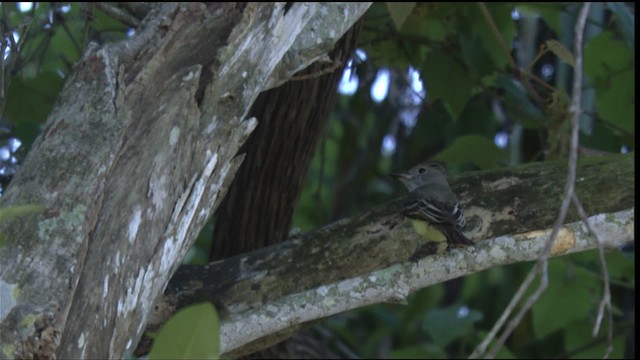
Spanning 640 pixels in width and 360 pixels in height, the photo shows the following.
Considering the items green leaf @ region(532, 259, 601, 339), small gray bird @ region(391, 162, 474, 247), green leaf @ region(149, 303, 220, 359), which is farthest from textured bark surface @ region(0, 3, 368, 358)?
green leaf @ region(532, 259, 601, 339)

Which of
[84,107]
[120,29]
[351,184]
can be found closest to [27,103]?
[120,29]

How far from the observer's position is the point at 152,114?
287 cm

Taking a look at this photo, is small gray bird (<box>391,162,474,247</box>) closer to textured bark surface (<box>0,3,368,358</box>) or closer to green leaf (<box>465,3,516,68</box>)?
textured bark surface (<box>0,3,368,358</box>)

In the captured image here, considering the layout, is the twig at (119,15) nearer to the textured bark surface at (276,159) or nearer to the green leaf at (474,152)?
the textured bark surface at (276,159)

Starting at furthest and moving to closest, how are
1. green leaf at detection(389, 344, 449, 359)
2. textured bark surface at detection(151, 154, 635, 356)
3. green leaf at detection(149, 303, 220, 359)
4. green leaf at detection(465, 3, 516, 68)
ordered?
green leaf at detection(389, 344, 449, 359)
green leaf at detection(465, 3, 516, 68)
textured bark surface at detection(151, 154, 635, 356)
green leaf at detection(149, 303, 220, 359)

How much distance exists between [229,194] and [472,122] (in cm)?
132

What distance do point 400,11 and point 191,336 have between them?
2262mm

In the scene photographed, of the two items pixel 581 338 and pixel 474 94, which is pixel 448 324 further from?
pixel 474 94

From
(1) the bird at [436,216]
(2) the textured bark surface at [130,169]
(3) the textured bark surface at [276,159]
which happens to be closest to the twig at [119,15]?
(2) the textured bark surface at [130,169]

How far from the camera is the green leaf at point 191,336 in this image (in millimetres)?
1848

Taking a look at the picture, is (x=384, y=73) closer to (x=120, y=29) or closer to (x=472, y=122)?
(x=472, y=122)

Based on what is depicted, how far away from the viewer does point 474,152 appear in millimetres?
4164

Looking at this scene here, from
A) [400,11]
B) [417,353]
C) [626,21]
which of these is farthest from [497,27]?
[417,353]

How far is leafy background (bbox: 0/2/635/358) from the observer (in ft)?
13.2
